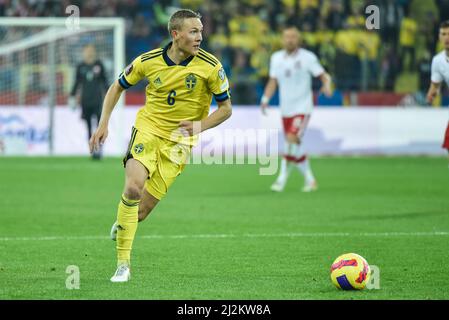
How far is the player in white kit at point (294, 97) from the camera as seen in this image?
1606cm

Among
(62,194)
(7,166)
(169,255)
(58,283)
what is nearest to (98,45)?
(7,166)

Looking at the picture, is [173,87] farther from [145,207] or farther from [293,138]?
[293,138]

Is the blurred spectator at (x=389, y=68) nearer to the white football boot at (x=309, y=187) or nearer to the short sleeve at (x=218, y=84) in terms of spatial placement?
the white football boot at (x=309, y=187)

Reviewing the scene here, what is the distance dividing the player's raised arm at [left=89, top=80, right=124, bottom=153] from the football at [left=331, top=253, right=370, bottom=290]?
2.16 m

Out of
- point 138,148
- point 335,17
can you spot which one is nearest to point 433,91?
point 138,148

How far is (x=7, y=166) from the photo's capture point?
800 inches

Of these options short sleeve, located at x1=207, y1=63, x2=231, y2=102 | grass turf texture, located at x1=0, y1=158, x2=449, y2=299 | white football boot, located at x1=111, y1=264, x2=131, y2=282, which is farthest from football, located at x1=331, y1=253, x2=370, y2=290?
short sleeve, located at x1=207, y1=63, x2=231, y2=102

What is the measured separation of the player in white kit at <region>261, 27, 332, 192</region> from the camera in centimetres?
1606

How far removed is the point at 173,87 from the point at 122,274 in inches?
66.5

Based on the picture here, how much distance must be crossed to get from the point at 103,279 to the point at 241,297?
4.53 feet

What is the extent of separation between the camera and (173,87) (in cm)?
827

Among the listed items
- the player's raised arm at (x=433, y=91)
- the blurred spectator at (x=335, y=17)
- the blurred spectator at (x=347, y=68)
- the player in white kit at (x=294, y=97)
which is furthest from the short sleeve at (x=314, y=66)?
the blurred spectator at (x=335, y=17)

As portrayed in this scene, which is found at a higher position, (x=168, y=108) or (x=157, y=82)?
(x=157, y=82)

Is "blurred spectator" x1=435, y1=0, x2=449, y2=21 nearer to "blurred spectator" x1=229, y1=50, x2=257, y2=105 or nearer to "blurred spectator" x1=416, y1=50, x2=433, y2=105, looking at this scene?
"blurred spectator" x1=416, y1=50, x2=433, y2=105
